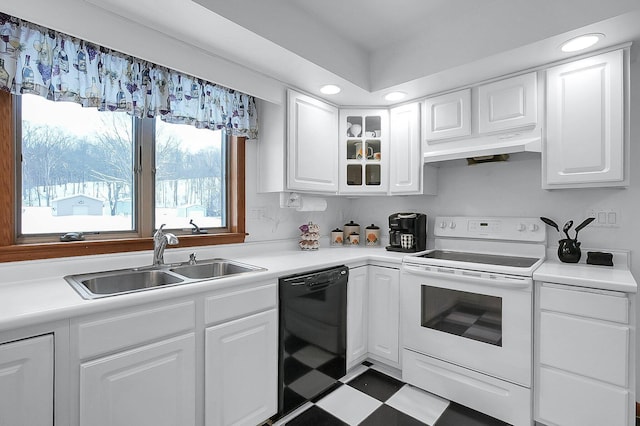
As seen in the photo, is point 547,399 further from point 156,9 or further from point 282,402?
point 156,9

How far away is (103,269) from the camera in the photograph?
5.72 ft

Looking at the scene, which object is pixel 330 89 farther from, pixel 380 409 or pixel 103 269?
pixel 380 409

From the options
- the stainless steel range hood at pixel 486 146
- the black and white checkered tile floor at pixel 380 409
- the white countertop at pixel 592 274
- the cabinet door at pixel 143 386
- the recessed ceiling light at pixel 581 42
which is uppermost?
the recessed ceiling light at pixel 581 42

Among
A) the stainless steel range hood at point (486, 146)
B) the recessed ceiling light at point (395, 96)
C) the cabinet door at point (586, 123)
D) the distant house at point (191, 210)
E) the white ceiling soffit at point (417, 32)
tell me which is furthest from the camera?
the recessed ceiling light at point (395, 96)

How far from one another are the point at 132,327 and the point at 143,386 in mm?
263

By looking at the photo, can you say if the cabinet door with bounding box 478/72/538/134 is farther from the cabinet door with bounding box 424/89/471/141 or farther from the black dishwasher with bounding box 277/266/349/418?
the black dishwasher with bounding box 277/266/349/418

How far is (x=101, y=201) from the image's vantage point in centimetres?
187

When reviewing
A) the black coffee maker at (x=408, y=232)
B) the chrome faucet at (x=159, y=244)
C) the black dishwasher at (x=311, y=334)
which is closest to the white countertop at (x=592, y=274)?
the black coffee maker at (x=408, y=232)

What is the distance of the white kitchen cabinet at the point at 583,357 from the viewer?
154cm

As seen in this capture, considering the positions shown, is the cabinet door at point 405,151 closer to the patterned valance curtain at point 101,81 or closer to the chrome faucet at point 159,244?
the patterned valance curtain at point 101,81

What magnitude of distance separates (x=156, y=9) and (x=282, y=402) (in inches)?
86.0

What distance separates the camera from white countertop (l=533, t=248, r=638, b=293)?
1552 mm

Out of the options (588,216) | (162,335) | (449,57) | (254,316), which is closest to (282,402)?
(254,316)

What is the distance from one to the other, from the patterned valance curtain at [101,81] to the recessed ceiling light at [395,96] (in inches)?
48.6
